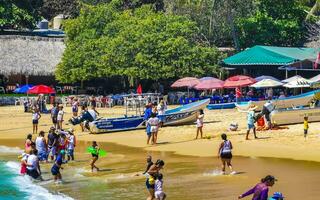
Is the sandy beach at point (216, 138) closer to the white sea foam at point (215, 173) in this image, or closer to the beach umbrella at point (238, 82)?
the white sea foam at point (215, 173)

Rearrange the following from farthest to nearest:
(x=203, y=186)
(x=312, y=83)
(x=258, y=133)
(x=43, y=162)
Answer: (x=312, y=83)
(x=258, y=133)
(x=43, y=162)
(x=203, y=186)

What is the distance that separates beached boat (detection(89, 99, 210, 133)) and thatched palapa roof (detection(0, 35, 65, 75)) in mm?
22816

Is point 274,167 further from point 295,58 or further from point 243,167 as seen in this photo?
point 295,58

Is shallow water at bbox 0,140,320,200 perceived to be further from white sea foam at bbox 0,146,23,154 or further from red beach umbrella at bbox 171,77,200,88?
red beach umbrella at bbox 171,77,200,88

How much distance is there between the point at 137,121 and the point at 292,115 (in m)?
7.49

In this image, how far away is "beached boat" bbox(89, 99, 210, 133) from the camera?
3178 centimetres

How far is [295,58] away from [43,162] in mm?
30708

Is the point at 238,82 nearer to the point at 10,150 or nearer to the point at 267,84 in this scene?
the point at 267,84

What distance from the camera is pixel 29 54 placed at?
181 feet

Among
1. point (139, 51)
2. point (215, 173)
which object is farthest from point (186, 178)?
point (139, 51)

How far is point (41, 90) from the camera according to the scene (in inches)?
1594

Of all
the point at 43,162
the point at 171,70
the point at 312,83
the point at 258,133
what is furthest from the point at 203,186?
the point at 171,70

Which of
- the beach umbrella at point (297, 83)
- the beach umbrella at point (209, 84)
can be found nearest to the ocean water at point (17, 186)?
the beach umbrella at point (209, 84)

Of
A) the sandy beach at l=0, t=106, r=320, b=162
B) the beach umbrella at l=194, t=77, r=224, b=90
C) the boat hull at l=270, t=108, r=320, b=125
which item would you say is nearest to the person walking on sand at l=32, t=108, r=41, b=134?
the sandy beach at l=0, t=106, r=320, b=162
